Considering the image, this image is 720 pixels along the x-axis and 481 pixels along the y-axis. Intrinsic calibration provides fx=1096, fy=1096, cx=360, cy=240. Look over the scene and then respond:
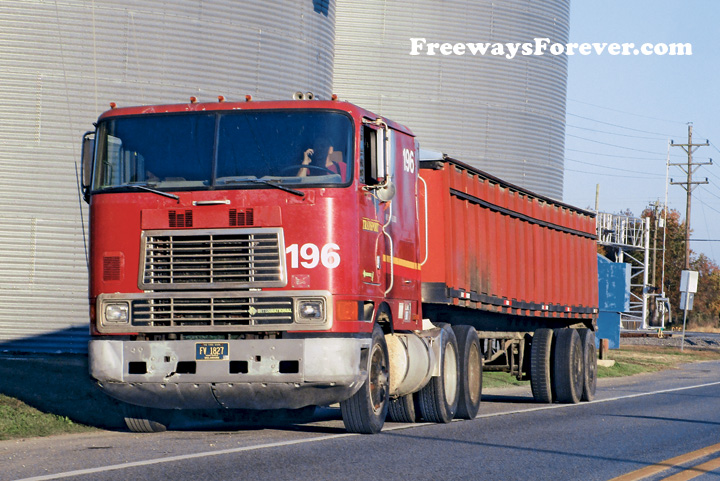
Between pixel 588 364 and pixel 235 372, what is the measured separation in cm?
1078

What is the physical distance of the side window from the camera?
36.1ft

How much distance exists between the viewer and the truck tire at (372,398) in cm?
1132

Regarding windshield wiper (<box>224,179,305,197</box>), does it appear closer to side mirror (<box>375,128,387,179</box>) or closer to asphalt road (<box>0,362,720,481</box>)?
side mirror (<box>375,128,387,179</box>)

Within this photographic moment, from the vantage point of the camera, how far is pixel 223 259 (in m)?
10.5

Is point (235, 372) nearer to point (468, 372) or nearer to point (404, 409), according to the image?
point (404, 409)

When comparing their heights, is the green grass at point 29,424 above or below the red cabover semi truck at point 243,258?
below

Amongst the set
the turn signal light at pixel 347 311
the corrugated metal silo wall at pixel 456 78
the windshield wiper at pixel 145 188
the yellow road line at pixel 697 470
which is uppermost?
the corrugated metal silo wall at pixel 456 78

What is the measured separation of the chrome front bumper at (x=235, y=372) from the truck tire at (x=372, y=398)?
482 mm

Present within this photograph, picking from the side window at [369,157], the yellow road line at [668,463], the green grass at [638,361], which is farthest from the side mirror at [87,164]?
the green grass at [638,361]

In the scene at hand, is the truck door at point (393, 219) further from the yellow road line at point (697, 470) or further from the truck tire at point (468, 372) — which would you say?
the yellow road line at point (697, 470)

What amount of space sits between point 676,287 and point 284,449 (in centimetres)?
9335

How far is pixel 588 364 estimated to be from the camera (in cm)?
1978

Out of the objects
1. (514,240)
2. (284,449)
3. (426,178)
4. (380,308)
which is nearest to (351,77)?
(514,240)

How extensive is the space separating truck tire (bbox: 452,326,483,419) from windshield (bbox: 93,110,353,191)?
15.3 feet
